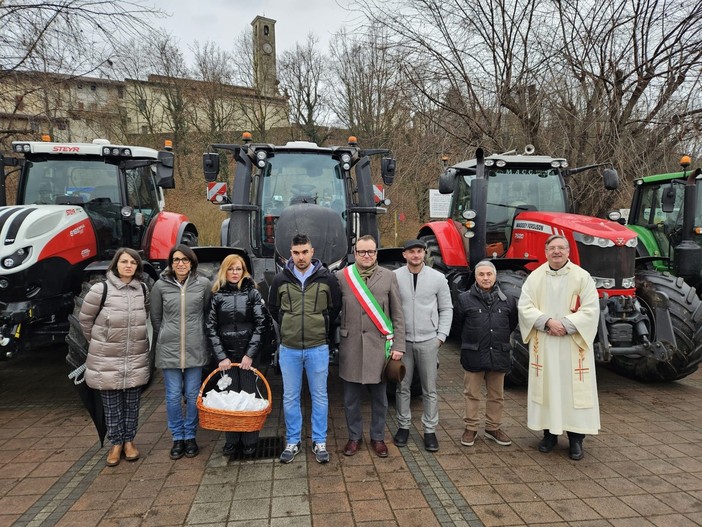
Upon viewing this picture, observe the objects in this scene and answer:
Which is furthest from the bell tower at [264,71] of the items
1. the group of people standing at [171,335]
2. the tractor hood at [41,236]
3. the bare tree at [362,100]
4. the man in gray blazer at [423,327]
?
the man in gray blazer at [423,327]

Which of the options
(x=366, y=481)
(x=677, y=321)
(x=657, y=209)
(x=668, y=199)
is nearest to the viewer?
(x=366, y=481)

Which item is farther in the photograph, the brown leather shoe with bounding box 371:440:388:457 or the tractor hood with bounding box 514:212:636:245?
the tractor hood with bounding box 514:212:636:245

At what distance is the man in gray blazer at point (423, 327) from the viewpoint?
3846 mm

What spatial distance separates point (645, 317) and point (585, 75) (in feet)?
18.7

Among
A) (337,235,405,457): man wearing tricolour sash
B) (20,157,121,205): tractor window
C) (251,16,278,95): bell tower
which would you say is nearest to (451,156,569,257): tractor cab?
(337,235,405,457): man wearing tricolour sash

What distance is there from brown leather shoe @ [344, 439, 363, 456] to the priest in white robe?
1470 mm

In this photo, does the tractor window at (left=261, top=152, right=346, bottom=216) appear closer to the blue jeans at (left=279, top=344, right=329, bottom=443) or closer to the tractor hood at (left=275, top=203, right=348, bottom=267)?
the tractor hood at (left=275, top=203, right=348, bottom=267)

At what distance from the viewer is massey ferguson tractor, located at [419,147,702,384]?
4785mm

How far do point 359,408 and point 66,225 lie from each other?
359 centimetres

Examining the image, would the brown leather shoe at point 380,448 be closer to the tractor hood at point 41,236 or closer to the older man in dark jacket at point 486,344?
the older man in dark jacket at point 486,344

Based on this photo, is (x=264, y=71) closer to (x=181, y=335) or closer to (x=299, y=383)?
(x=181, y=335)

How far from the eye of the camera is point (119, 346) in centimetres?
359

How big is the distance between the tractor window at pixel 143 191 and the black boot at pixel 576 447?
5464 millimetres

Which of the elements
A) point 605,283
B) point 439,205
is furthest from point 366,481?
point 439,205
